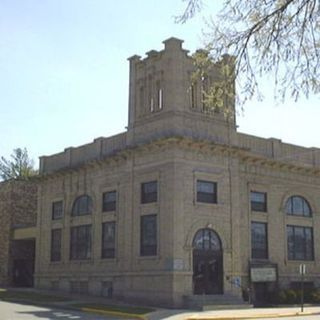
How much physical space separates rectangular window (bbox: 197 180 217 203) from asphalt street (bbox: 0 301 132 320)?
1074cm

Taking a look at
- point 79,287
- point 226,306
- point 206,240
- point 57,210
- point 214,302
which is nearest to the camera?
point 226,306

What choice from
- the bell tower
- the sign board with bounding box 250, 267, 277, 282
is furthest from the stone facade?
the sign board with bounding box 250, 267, 277, 282

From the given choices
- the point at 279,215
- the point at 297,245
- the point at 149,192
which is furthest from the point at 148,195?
the point at 297,245

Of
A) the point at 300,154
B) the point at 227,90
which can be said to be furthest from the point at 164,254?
the point at 227,90

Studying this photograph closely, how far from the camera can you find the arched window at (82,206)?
44609 mm

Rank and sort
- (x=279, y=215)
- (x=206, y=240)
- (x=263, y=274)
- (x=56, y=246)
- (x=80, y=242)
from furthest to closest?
(x=56, y=246) < (x=80, y=242) < (x=279, y=215) < (x=263, y=274) < (x=206, y=240)

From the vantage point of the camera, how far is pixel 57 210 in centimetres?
4812

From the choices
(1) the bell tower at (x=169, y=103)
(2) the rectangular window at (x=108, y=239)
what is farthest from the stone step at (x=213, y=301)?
(1) the bell tower at (x=169, y=103)

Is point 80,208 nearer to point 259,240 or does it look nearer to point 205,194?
point 205,194

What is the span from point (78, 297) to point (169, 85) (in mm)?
15350

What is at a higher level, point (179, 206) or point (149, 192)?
point (149, 192)

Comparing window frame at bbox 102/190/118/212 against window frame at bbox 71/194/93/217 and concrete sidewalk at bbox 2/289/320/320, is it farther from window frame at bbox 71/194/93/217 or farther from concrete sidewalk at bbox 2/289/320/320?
concrete sidewalk at bbox 2/289/320/320

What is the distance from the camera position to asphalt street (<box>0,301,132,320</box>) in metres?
28.6

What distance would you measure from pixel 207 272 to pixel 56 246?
47.7 feet
